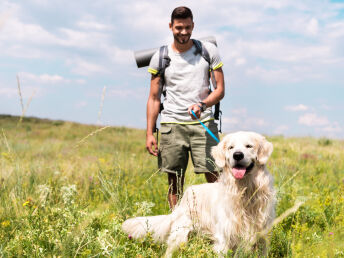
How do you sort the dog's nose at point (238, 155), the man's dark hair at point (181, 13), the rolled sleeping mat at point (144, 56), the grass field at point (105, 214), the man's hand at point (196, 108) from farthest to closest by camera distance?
the rolled sleeping mat at point (144, 56) < the man's dark hair at point (181, 13) < the man's hand at point (196, 108) < the dog's nose at point (238, 155) < the grass field at point (105, 214)

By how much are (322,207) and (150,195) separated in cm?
226

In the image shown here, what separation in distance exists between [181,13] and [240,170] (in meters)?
1.97

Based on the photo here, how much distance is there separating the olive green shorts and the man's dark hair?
1.26m

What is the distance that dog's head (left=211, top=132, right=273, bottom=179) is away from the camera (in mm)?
2779

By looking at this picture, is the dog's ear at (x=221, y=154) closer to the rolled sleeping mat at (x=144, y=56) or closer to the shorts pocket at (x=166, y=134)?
the shorts pocket at (x=166, y=134)

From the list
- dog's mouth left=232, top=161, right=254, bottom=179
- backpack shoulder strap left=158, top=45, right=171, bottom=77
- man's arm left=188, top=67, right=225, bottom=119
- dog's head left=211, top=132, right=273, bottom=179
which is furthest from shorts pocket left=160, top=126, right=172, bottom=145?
dog's mouth left=232, top=161, right=254, bottom=179

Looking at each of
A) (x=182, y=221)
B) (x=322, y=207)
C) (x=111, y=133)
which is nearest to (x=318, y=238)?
(x=322, y=207)

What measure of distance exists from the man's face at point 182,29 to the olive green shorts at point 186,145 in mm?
1020

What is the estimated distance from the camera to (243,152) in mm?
2752

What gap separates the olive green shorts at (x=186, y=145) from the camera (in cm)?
383

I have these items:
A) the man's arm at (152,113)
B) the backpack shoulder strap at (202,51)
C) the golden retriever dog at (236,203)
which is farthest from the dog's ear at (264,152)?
the man's arm at (152,113)

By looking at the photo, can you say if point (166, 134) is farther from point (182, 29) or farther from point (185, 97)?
point (182, 29)

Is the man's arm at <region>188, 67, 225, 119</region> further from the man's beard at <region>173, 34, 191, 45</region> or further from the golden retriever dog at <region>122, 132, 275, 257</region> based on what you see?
the golden retriever dog at <region>122, 132, 275, 257</region>

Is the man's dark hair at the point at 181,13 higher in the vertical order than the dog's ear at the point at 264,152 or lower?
A: higher
